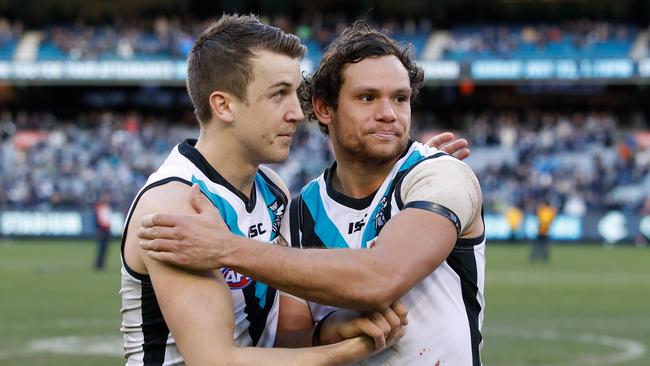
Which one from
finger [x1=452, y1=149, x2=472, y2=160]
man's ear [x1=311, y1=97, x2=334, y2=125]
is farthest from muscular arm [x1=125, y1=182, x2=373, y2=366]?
finger [x1=452, y1=149, x2=472, y2=160]

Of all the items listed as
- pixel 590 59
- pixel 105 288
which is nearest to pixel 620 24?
pixel 590 59

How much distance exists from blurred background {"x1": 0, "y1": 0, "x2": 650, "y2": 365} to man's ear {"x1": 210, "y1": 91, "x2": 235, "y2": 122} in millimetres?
20872

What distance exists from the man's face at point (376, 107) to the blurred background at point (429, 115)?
20.8 metres

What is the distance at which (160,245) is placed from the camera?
4.00m

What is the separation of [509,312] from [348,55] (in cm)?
1319

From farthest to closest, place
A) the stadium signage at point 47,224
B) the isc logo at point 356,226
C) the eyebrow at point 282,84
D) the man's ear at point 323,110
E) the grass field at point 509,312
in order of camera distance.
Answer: the stadium signage at point 47,224, the grass field at point 509,312, the man's ear at point 323,110, the isc logo at point 356,226, the eyebrow at point 282,84

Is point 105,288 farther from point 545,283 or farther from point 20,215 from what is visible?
point 20,215

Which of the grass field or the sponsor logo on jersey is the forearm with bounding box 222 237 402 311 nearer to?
the sponsor logo on jersey

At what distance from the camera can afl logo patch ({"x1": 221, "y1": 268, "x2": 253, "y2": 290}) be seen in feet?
14.3

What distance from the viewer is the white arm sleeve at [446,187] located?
14.1 ft

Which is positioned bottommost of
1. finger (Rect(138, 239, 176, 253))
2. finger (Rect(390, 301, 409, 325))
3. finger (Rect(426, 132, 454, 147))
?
finger (Rect(390, 301, 409, 325))

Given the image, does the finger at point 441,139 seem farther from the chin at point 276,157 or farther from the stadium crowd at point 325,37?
the stadium crowd at point 325,37

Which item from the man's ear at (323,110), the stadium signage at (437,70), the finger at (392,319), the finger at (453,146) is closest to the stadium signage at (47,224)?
the stadium signage at (437,70)

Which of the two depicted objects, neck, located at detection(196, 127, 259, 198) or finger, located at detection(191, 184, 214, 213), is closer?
finger, located at detection(191, 184, 214, 213)
